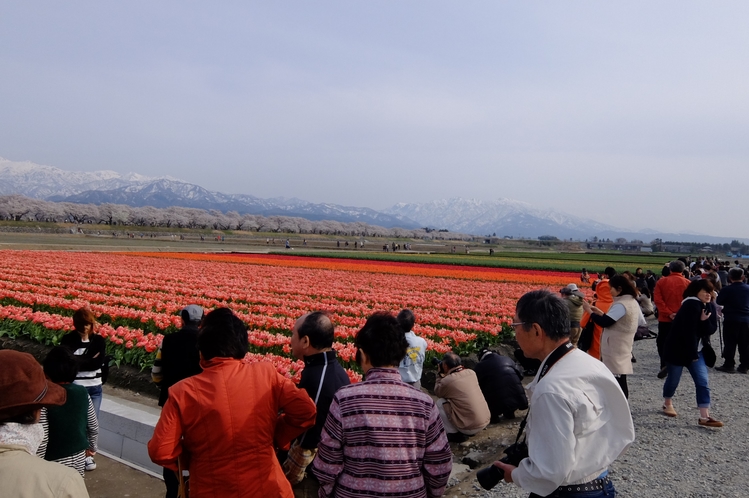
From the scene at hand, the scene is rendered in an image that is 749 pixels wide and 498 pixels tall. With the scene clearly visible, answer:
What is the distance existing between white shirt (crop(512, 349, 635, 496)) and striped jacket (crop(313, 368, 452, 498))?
1.98 ft

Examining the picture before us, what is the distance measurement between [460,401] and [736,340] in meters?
7.30

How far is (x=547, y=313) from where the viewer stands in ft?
9.59

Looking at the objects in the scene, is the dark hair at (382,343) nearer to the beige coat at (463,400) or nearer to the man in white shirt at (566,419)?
the man in white shirt at (566,419)

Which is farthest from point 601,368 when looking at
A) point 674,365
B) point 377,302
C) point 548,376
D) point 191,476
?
point 377,302

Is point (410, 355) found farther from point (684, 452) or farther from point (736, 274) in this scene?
point (736, 274)

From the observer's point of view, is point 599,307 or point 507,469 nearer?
point 507,469

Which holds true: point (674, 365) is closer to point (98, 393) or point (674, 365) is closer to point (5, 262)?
point (98, 393)

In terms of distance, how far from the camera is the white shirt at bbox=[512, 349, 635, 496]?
250cm

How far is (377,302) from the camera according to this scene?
16.8 meters

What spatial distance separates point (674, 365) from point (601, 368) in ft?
19.5

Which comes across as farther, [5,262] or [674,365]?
[5,262]

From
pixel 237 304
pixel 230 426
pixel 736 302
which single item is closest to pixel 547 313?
pixel 230 426

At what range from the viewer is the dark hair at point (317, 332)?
12.4 feet

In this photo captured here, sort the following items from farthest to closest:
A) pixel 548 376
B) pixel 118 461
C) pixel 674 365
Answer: pixel 674 365 < pixel 118 461 < pixel 548 376
